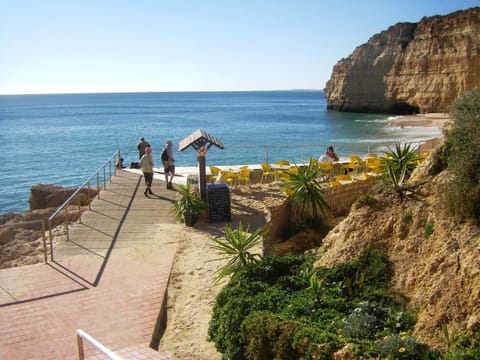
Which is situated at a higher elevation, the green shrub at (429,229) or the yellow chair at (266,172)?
the green shrub at (429,229)

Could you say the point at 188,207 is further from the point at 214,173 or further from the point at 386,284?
the point at 386,284

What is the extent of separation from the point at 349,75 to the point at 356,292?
81.2m

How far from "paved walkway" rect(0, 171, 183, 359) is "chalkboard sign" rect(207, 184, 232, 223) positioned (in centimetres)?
99

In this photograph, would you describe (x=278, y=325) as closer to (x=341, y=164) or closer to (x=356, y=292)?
(x=356, y=292)

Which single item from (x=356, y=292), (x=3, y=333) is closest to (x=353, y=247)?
(x=356, y=292)

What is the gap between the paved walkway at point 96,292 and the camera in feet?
22.4

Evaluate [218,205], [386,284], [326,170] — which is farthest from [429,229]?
[326,170]

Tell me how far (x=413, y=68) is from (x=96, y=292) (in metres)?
69.6

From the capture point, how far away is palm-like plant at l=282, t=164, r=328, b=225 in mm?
12062

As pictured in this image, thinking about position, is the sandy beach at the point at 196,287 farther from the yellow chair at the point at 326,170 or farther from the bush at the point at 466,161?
the yellow chair at the point at 326,170

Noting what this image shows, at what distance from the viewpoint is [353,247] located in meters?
8.00

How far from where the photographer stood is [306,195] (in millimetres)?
12070

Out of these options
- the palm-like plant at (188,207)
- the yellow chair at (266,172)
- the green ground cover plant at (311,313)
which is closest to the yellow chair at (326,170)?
the yellow chair at (266,172)

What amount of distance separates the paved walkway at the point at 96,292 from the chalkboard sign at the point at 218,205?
994 millimetres
